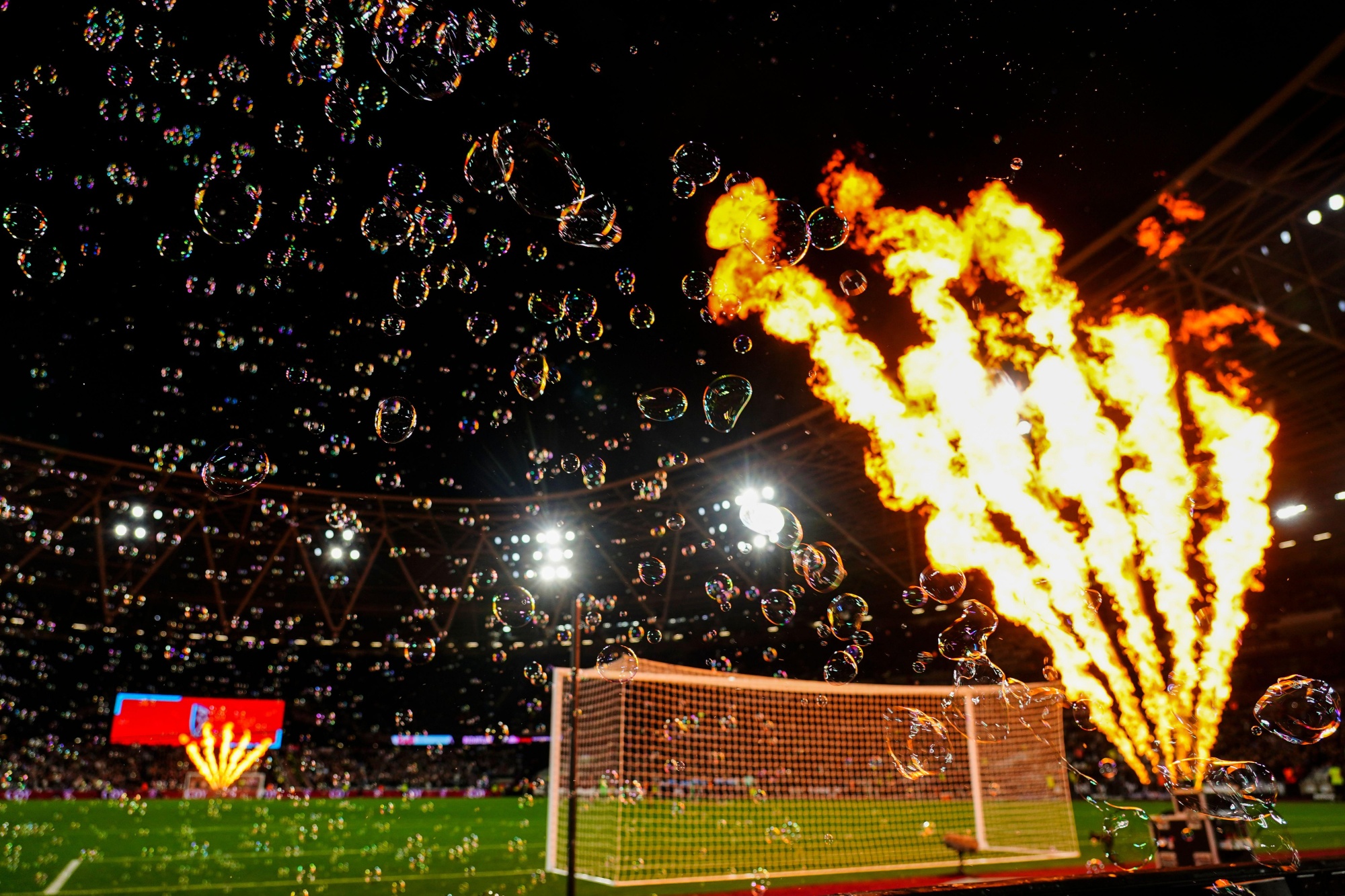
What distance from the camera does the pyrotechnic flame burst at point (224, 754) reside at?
36.5m

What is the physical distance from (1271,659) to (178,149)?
115 feet

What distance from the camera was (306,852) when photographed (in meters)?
14.9

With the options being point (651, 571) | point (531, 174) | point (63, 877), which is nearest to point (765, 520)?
point (651, 571)

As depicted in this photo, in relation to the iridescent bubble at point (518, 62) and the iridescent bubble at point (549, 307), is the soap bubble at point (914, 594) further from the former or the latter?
the iridescent bubble at point (518, 62)

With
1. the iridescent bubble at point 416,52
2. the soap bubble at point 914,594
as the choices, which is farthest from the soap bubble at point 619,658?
the iridescent bubble at point 416,52

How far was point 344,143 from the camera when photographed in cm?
750

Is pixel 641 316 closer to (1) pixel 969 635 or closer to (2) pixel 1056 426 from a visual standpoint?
(1) pixel 969 635

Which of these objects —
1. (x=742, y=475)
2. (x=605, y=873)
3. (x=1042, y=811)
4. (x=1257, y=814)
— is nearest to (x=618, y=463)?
(x=742, y=475)

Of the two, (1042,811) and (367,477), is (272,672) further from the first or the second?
(1042,811)

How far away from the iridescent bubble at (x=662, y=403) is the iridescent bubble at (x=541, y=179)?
2108 millimetres

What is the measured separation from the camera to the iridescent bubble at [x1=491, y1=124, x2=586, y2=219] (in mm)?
5738

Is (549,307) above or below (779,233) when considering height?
below

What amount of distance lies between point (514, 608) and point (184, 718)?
36.0 metres

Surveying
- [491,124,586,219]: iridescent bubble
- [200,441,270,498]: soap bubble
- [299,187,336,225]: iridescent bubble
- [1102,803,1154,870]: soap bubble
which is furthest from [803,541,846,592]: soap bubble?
Result: [299,187,336,225]: iridescent bubble
